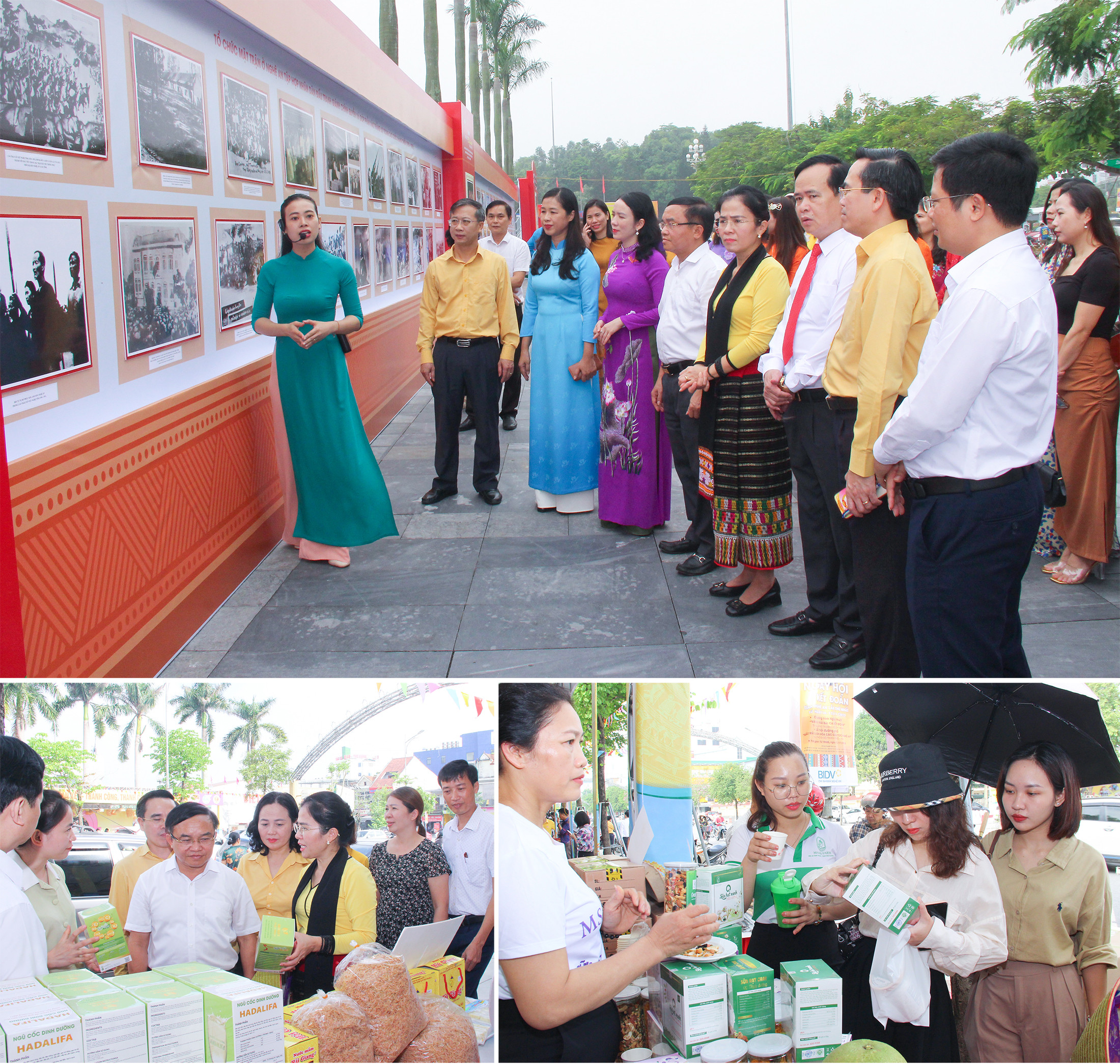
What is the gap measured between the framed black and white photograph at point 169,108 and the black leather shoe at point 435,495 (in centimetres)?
251

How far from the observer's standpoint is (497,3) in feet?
130

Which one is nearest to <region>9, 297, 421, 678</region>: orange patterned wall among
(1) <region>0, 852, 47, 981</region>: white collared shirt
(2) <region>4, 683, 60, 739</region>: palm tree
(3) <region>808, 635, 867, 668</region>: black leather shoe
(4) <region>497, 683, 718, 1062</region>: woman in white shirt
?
(2) <region>4, 683, 60, 739</region>: palm tree

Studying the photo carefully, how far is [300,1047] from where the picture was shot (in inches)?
67.4

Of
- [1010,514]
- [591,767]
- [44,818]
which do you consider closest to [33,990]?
[44,818]

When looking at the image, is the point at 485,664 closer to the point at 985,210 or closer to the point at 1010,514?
the point at 1010,514

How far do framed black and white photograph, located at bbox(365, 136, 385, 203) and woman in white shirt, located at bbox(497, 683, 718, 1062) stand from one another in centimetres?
839

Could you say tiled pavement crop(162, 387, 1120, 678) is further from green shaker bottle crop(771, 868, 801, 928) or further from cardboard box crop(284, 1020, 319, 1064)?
cardboard box crop(284, 1020, 319, 1064)

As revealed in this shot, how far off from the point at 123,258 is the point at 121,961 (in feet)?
9.29

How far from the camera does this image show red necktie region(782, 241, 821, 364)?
3773 mm

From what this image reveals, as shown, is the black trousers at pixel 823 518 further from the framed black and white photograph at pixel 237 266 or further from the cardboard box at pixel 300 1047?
the framed black and white photograph at pixel 237 266

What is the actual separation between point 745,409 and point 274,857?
304cm

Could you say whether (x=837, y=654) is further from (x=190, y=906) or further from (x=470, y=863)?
(x=190, y=906)

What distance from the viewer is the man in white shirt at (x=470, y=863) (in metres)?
1.78

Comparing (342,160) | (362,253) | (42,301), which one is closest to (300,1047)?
(42,301)
